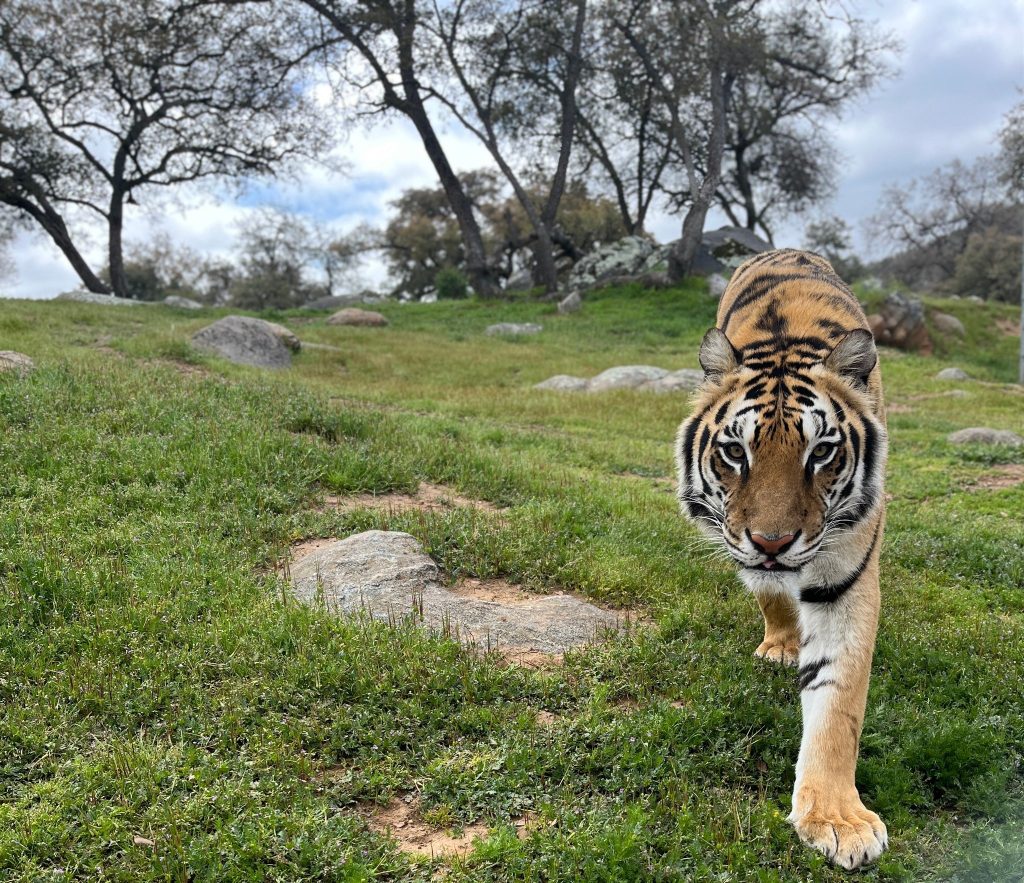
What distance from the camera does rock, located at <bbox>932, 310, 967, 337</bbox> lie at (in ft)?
86.0

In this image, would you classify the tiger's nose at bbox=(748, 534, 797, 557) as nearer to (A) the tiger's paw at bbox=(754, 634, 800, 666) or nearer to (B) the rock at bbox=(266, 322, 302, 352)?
(A) the tiger's paw at bbox=(754, 634, 800, 666)

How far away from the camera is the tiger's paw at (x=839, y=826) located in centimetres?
330

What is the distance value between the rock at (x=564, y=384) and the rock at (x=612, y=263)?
15894 millimetres

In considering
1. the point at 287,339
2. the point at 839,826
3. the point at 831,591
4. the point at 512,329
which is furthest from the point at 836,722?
the point at 512,329

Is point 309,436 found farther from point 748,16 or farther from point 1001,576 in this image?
point 748,16

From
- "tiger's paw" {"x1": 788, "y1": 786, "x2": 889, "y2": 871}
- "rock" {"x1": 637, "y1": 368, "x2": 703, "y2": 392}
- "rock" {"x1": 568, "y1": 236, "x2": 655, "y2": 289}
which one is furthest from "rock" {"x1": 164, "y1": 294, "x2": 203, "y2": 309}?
"tiger's paw" {"x1": 788, "y1": 786, "x2": 889, "y2": 871}

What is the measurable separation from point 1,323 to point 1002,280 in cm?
4312

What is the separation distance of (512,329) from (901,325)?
11800mm

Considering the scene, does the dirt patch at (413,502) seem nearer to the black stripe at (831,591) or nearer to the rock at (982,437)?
the black stripe at (831,591)

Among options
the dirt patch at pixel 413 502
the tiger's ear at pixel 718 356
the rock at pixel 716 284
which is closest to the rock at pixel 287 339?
the dirt patch at pixel 413 502

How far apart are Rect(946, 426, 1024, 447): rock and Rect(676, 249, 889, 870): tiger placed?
8.87 m

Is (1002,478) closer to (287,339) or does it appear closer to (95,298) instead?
(287,339)

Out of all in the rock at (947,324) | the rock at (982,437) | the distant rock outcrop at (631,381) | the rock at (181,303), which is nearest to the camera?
the rock at (982,437)

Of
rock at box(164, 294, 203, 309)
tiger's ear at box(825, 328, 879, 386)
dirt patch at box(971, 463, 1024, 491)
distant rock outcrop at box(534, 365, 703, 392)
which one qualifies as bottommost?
dirt patch at box(971, 463, 1024, 491)
